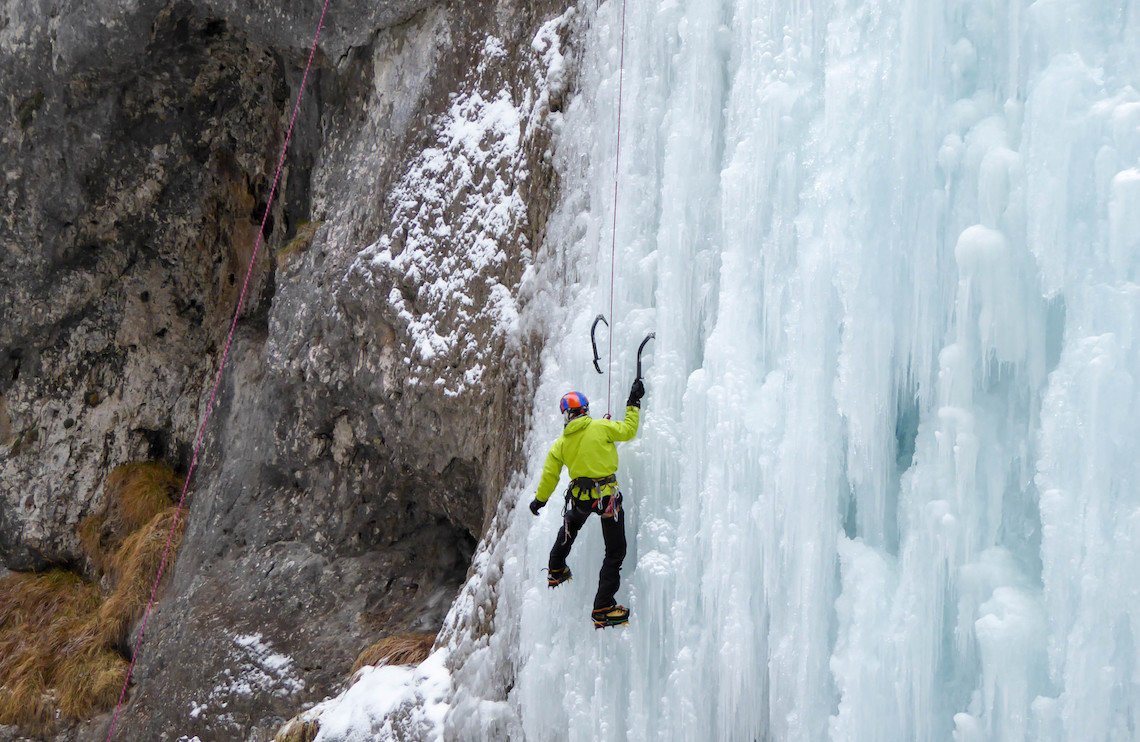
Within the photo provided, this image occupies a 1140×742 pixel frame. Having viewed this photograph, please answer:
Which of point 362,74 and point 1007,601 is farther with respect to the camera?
point 362,74

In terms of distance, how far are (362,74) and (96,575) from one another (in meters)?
5.50

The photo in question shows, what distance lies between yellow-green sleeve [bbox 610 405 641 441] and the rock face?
1182 millimetres

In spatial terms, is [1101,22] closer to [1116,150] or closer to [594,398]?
[1116,150]

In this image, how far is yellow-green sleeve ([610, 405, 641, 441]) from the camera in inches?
167

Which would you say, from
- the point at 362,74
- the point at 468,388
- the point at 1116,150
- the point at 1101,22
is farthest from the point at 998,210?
the point at 362,74

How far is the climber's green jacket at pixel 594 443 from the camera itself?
427 cm

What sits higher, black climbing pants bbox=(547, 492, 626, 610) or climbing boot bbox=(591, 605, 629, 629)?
black climbing pants bbox=(547, 492, 626, 610)

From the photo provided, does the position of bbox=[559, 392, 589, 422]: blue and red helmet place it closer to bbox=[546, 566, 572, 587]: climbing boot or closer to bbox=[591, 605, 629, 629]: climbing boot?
bbox=[546, 566, 572, 587]: climbing boot

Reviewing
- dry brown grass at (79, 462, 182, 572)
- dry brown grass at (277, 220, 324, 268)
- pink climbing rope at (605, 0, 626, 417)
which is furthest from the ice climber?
dry brown grass at (79, 462, 182, 572)

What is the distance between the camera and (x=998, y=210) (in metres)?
3.30

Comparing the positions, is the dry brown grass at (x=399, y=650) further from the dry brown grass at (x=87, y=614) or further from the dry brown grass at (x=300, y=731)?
the dry brown grass at (x=87, y=614)

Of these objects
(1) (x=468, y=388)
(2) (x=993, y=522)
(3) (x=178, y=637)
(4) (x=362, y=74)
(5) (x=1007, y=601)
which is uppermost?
(4) (x=362, y=74)

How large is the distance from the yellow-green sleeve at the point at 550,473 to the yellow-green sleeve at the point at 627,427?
0.32 m

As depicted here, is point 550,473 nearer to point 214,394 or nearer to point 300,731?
point 300,731
